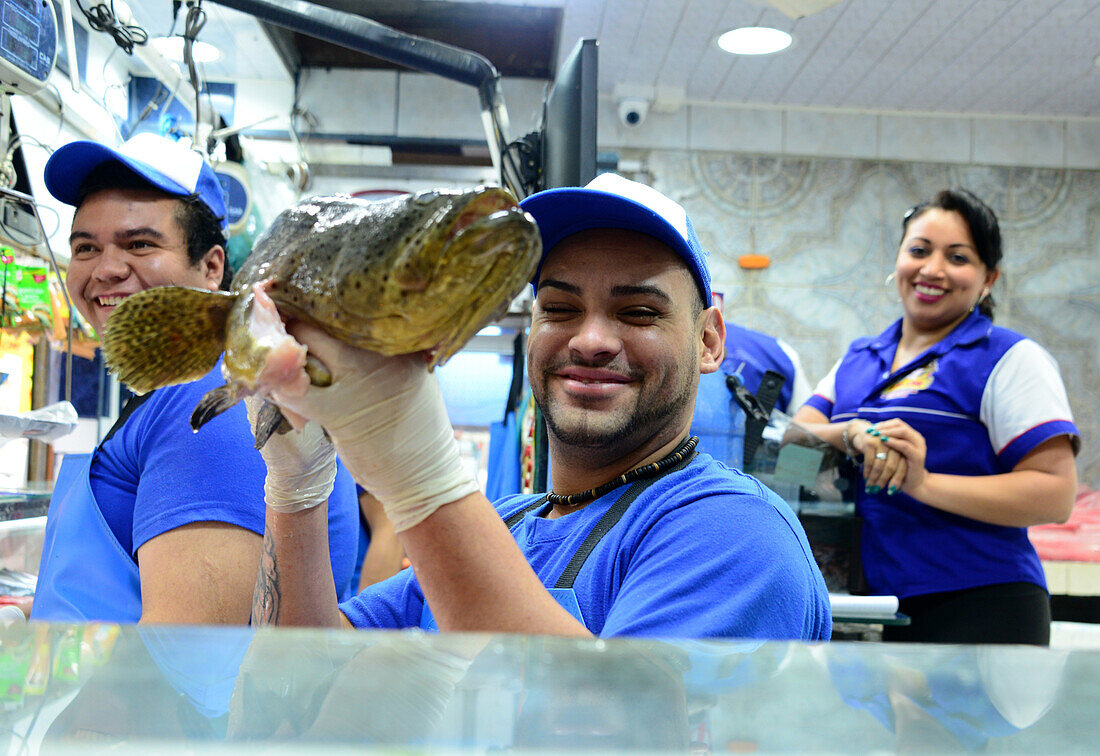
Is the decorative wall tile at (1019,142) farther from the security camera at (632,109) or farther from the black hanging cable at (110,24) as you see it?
the black hanging cable at (110,24)

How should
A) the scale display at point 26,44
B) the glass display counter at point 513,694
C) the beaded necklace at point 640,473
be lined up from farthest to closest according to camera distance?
the scale display at point 26,44, the beaded necklace at point 640,473, the glass display counter at point 513,694

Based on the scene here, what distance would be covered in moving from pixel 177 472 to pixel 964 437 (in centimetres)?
169

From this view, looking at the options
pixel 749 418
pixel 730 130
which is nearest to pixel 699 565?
pixel 749 418

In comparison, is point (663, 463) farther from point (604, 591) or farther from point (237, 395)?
point (237, 395)

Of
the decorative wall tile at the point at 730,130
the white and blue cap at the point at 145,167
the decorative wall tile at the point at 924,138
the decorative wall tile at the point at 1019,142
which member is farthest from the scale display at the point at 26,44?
the decorative wall tile at the point at 1019,142

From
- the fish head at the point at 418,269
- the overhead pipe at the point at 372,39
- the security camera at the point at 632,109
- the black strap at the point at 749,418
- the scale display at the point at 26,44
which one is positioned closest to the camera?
the fish head at the point at 418,269

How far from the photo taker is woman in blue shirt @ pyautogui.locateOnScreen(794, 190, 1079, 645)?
72.9 inches

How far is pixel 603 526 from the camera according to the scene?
0.97 meters

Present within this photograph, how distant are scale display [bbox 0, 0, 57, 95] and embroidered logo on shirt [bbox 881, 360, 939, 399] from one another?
6.58 feet

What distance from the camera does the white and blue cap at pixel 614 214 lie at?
0.99m

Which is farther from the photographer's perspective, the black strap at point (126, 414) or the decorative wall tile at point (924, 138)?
the decorative wall tile at point (924, 138)

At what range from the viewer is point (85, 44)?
3205mm

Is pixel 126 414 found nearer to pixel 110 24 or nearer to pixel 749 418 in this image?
pixel 110 24

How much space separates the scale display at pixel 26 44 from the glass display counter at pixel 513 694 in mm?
1516
